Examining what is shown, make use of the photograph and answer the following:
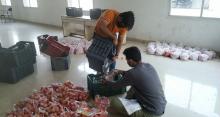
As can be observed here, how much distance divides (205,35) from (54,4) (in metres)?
5.40

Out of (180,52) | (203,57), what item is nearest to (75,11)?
(180,52)

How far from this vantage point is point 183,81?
10.6ft

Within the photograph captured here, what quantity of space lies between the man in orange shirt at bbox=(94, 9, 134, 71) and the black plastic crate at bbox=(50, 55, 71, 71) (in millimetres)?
1130

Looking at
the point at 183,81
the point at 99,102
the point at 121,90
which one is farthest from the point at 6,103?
the point at 183,81

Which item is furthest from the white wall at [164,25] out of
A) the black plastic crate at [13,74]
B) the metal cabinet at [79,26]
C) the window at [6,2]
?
the window at [6,2]

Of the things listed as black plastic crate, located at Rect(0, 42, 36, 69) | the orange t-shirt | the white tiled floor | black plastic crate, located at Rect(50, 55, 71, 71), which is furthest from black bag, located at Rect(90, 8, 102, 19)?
the orange t-shirt

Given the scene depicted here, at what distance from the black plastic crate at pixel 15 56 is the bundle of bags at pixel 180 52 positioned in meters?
2.56

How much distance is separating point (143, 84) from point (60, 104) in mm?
1117

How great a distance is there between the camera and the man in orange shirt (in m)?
2.49

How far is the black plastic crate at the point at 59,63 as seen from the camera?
3650 millimetres

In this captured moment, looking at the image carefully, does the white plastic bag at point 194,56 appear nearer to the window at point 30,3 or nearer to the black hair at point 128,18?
the black hair at point 128,18

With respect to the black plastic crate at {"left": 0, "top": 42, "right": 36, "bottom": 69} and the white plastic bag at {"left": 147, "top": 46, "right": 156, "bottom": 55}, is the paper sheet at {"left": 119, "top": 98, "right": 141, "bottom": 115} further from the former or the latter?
the white plastic bag at {"left": 147, "top": 46, "right": 156, "bottom": 55}

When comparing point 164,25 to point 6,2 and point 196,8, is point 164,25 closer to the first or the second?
point 196,8

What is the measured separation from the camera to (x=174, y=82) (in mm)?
3207
